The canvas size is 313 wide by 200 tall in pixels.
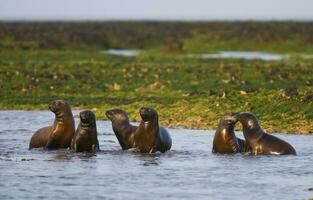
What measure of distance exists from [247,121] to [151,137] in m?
1.81

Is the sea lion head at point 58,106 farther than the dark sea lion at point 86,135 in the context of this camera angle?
Yes

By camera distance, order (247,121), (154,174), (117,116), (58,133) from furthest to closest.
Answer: (117,116)
(58,133)
(247,121)
(154,174)

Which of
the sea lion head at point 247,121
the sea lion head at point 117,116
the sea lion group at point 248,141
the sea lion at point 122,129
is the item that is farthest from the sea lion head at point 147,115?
the sea lion head at point 247,121

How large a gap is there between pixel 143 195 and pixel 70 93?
54.2 feet

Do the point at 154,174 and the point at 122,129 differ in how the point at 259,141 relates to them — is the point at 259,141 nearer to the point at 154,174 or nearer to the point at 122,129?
the point at 122,129

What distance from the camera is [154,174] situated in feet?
54.4

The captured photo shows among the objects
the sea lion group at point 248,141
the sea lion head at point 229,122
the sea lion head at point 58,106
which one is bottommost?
the sea lion group at point 248,141

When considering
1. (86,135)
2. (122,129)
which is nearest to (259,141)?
(122,129)

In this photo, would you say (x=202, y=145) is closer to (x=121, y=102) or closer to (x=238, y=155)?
(x=238, y=155)

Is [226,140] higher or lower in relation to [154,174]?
higher

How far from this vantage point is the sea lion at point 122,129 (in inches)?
784

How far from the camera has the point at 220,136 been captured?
19.2 metres

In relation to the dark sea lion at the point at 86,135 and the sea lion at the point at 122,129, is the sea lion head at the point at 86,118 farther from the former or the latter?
the sea lion at the point at 122,129

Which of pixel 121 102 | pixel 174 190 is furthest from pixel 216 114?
pixel 174 190
